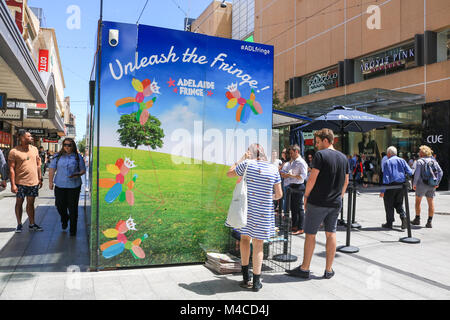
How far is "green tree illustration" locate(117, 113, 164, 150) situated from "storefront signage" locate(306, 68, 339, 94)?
23295mm

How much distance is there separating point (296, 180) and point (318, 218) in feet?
10.00

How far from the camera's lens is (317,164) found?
4.62 meters

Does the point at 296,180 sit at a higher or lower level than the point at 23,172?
lower

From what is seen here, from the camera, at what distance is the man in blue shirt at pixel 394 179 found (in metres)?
7.97

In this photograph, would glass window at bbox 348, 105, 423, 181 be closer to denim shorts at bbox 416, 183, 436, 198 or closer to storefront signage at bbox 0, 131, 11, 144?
denim shorts at bbox 416, 183, 436, 198

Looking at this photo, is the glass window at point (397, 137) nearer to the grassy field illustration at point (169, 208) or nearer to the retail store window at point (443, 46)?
the retail store window at point (443, 46)

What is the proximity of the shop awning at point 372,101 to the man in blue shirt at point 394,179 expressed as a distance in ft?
31.4

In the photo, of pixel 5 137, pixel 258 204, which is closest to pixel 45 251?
pixel 258 204

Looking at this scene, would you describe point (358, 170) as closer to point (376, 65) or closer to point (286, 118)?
point (376, 65)

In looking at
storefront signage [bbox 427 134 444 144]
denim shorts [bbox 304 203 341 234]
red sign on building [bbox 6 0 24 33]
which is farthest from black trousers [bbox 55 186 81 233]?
storefront signage [bbox 427 134 444 144]

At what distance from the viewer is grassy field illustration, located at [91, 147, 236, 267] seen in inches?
185

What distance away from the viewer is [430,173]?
8227 mm
